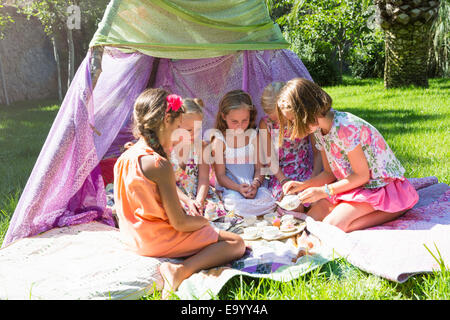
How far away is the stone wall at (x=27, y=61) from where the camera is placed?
395 inches

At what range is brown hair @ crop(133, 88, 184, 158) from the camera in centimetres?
208

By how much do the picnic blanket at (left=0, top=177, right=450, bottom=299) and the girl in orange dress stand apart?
0.07 meters

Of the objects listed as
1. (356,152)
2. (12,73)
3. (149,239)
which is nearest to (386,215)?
(356,152)

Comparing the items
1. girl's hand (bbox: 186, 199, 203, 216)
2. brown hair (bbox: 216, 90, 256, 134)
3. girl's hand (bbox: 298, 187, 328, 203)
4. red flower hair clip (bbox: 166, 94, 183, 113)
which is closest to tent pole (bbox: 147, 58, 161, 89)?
brown hair (bbox: 216, 90, 256, 134)

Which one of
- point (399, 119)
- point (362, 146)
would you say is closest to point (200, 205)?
point (362, 146)

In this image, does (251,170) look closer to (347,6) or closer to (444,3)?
(444,3)

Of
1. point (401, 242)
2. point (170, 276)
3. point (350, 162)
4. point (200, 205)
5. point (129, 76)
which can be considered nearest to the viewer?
point (170, 276)

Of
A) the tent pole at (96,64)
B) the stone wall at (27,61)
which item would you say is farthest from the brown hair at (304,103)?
the stone wall at (27,61)

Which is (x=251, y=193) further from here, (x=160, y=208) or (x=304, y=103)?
(x=160, y=208)

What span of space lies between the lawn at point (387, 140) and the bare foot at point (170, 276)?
0.24 feet

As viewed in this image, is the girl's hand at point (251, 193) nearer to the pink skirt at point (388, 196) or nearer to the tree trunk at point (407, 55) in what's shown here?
the pink skirt at point (388, 196)

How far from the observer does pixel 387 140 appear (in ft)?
15.3

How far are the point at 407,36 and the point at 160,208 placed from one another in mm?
6778
